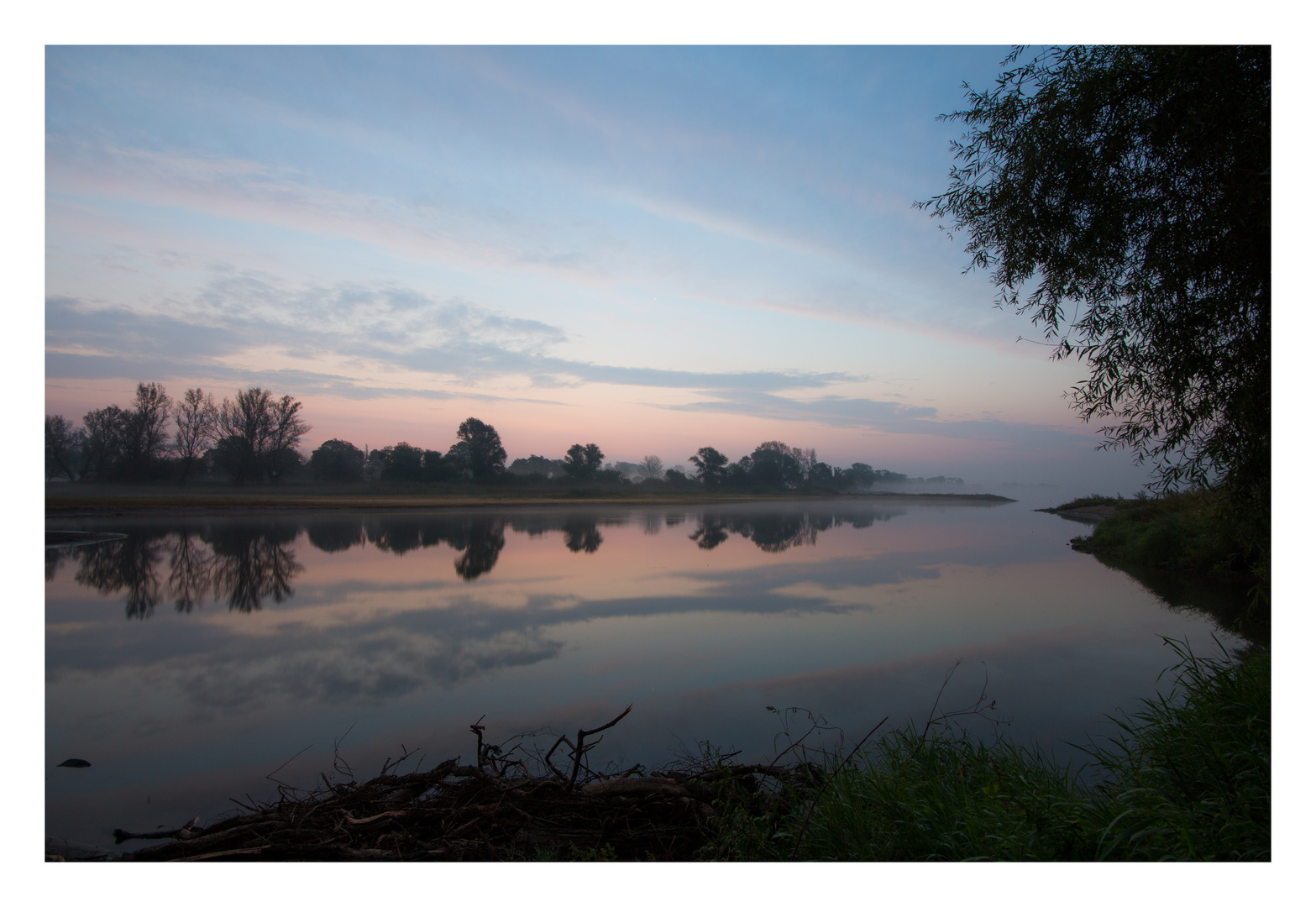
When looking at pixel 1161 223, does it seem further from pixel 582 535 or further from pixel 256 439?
pixel 256 439

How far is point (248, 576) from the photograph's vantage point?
1338cm

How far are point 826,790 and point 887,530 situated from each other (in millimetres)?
26865

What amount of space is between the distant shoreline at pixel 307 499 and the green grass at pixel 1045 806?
1660 centimetres

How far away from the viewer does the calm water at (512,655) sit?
16.9 feet

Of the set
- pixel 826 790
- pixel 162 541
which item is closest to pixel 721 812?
pixel 826 790

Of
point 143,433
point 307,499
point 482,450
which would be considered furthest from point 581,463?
point 143,433

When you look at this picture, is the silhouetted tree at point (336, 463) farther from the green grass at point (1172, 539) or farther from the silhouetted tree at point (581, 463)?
the green grass at point (1172, 539)

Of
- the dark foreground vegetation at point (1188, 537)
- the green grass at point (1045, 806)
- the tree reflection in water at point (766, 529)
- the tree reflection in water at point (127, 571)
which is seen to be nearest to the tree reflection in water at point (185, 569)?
the tree reflection in water at point (127, 571)

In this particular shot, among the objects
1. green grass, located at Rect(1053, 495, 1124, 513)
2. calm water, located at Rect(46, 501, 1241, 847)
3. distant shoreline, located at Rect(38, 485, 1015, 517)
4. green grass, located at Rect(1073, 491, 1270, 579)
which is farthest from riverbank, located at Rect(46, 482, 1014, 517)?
green grass, located at Rect(1053, 495, 1124, 513)

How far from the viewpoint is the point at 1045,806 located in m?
3.25

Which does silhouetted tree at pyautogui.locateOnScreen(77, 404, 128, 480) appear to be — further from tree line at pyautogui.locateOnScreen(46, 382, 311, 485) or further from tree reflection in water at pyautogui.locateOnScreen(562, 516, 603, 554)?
tree reflection in water at pyautogui.locateOnScreen(562, 516, 603, 554)

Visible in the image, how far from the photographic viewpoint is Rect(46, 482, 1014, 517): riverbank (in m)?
22.6

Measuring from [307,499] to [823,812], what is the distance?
45.3 metres
